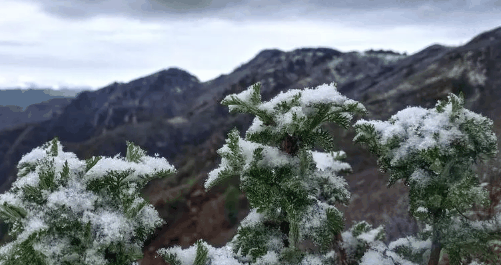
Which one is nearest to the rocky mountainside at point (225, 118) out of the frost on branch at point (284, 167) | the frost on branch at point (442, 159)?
the frost on branch at point (284, 167)

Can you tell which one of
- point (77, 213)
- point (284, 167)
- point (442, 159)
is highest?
point (442, 159)

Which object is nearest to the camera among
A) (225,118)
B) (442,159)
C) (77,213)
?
(77,213)

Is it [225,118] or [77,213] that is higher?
[77,213]

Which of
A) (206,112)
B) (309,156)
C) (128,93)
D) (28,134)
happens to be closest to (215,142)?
(206,112)

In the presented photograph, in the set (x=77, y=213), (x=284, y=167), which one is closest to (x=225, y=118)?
(x=284, y=167)

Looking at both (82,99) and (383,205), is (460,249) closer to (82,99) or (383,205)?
(383,205)

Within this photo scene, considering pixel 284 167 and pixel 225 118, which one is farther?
pixel 225 118

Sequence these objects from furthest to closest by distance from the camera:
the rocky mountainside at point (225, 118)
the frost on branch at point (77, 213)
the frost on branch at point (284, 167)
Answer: the rocky mountainside at point (225, 118)
the frost on branch at point (284, 167)
the frost on branch at point (77, 213)

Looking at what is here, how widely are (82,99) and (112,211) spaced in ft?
641

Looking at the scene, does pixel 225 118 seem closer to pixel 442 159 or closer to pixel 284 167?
pixel 284 167

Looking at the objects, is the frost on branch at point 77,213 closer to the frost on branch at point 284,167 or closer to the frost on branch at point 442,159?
the frost on branch at point 284,167

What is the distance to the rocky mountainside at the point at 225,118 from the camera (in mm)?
30328

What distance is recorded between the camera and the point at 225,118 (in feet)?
315

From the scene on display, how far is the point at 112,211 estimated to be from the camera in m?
3.38
